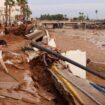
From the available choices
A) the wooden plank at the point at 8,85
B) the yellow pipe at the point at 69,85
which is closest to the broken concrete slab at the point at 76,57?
the yellow pipe at the point at 69,85

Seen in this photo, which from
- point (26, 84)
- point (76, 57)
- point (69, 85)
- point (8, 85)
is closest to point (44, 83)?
point (26, 84)

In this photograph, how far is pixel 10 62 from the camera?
14.5 metres

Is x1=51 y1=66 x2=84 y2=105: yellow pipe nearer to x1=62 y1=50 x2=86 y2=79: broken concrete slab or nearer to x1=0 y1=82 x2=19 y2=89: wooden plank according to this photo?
x1=0 y1=82 x2=19 y2=89: wooden plank

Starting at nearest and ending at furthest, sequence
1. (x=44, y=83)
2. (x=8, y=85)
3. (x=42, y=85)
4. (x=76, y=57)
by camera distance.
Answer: (x=8, y=85) → (x=42, y=85) → (x=44, y=83) → (x=76, y=57)

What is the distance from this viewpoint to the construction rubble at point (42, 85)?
10.1m

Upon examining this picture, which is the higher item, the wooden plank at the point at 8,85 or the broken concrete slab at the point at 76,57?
the wooden plank at the point at 8,85

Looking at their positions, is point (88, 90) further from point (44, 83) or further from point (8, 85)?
Answer: point (8, 85)

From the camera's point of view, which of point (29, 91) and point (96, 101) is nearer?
point (96, 101)

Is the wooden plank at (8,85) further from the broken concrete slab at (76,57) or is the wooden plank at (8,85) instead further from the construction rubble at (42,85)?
the broken concrete slab at (76,57)

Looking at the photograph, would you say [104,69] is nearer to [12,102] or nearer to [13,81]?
[13,81]

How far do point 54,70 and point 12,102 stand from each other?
3.48m

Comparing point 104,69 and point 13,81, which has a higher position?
point 13,81

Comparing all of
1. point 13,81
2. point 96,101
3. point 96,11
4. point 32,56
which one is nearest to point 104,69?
point 32,56

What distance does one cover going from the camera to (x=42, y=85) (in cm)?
1254
